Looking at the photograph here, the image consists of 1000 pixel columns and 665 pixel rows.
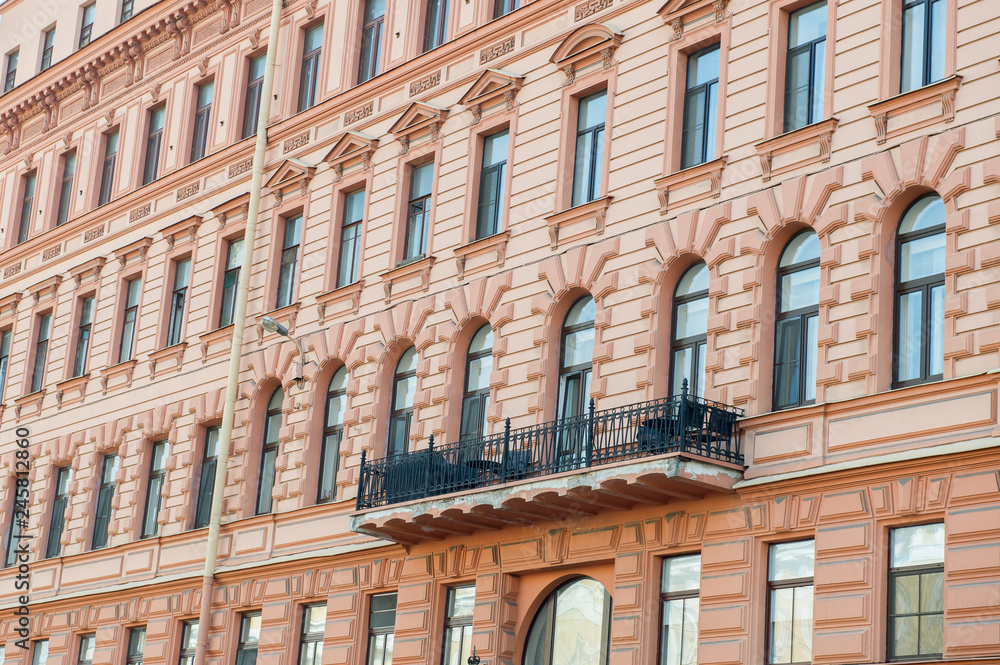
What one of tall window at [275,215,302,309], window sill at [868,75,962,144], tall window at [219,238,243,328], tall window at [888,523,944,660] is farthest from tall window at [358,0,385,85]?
tall window at [888,523,944,660]

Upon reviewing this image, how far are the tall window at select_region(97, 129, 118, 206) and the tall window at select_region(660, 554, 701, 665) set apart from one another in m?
21.1

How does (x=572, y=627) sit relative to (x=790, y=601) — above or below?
below

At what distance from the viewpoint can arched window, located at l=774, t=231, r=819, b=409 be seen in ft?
69.5

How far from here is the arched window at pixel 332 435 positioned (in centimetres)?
2852

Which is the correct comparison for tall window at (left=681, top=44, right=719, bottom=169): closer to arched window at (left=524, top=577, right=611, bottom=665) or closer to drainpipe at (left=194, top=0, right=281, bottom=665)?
arched window at (left=524, top=577, right=611, bottom=665)

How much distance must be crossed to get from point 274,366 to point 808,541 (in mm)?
13250

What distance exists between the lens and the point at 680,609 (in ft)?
71.2

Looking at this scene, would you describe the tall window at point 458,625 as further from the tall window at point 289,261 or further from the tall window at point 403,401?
the tall window at point 289,261

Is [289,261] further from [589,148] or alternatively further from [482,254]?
[589,148]

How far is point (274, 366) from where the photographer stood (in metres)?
30.3

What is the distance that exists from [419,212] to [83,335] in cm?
1209

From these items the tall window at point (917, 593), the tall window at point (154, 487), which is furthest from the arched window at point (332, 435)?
the tall window at point (917, 593)

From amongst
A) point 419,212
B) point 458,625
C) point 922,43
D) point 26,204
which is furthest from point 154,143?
point 922,43

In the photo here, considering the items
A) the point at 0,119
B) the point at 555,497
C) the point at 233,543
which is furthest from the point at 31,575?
the point at 555,497
